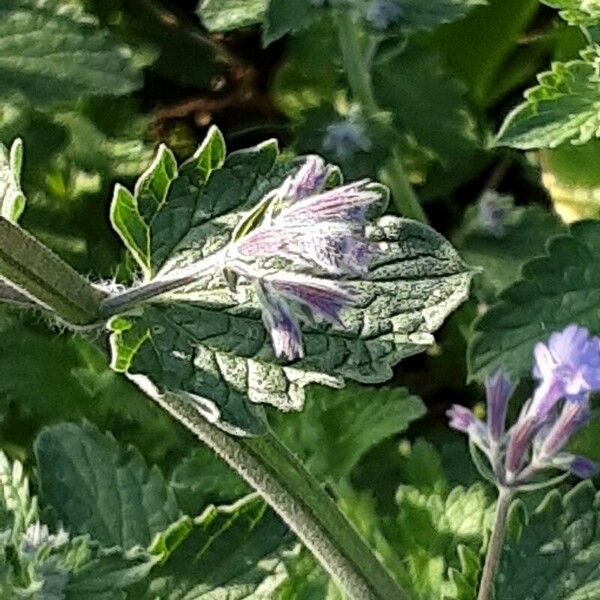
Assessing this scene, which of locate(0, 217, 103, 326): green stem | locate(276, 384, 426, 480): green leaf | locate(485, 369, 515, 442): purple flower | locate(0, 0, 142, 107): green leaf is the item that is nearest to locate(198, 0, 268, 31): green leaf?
locate(0, 0, 142, 107): green leaf

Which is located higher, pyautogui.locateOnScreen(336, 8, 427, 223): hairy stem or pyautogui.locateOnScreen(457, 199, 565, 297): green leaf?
pyautogui.locateOnScreen(336, 8, 427, 223): hairy stem

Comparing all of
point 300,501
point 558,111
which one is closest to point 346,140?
point 558,111

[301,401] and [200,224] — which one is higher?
[200,224]

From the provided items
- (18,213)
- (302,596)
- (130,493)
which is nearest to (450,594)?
(302,596)

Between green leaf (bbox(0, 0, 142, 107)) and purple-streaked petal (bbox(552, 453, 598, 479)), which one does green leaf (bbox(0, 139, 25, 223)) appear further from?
green leaf (bbox(0, 0, 142, 107))

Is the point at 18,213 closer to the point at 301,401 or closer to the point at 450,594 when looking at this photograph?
the point at 301,401

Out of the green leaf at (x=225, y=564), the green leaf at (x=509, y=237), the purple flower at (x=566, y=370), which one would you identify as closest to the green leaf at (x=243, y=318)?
the purple flower at (x=566, y=370)

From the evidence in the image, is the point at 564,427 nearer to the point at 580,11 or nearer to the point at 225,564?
the point at 225,564
